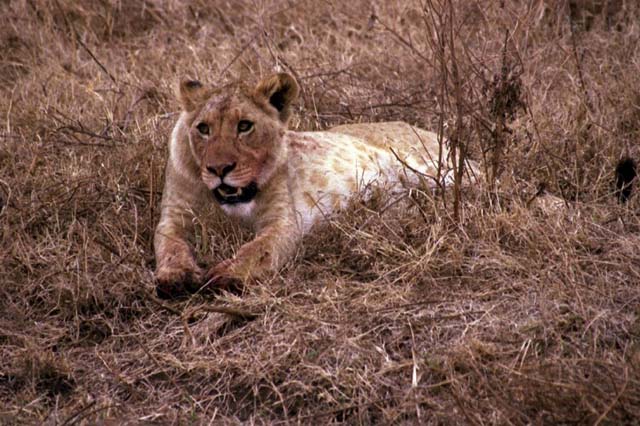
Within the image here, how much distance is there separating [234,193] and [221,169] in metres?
0.16

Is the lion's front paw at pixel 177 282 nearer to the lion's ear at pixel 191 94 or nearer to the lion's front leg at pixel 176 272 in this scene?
the lion's front leg at pixel 176 272

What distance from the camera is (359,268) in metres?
3.94

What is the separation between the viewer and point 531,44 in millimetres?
5984

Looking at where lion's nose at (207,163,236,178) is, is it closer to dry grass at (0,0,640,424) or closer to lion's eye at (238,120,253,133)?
lion's eye at (238,120,253,133)

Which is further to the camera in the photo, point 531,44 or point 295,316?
point 531,44

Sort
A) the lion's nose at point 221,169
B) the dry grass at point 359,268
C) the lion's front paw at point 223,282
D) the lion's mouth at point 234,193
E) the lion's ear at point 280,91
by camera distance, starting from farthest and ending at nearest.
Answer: the lion's ear at point 280,91
the lion's mouth at point 234,193
the lion's nose at point 221,169
the lion's front paw at point 223,282
the dry grass at point 359,268

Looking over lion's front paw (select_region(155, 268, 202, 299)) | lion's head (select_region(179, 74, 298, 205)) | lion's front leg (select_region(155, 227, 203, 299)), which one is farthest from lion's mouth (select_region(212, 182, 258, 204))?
lion's front paw (select_region(155, 268, 202, 299))

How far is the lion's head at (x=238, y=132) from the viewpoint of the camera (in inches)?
154

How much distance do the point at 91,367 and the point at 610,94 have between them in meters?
2.84

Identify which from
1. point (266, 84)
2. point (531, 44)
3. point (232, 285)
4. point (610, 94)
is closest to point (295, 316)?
point (232, 285)

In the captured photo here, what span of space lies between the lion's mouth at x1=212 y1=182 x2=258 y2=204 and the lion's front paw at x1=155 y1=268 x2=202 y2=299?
331 millimetres

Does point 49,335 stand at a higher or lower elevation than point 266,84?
lower

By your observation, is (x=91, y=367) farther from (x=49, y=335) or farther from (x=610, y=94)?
(x=610, y=94)

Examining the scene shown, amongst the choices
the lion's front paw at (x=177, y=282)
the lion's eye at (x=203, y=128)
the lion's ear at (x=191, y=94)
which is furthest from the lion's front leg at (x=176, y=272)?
the lion's ear at (x=191, y=94)
